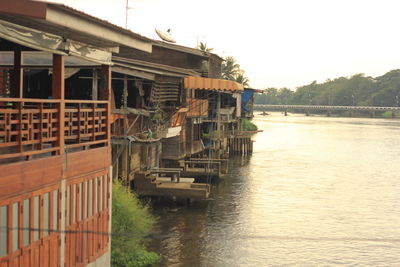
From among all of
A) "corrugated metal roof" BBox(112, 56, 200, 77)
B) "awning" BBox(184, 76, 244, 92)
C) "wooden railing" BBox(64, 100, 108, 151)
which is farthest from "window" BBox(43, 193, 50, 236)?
"awning" BBox(184, 76, 244, 92)

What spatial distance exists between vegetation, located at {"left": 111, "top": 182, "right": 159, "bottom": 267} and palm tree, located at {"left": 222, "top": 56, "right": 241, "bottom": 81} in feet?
217

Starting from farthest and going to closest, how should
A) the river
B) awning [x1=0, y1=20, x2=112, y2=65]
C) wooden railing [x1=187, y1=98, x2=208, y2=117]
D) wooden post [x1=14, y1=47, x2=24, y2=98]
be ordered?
wooden railing [x1=187, y1=98, x2=208, y2=117], the river, wooden post [x1=14, y1=47, x2=24, y2=98], awning [x1=0, y1=20, x2=112, y2=65]

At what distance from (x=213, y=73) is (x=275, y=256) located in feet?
84.9

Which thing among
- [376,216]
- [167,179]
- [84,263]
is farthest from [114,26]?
[376,216]

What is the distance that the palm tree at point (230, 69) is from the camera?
85.2m

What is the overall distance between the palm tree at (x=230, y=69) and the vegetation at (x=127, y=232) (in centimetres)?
6609

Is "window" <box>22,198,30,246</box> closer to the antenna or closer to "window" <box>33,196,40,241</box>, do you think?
"window" <box>33,196,40,241</box>

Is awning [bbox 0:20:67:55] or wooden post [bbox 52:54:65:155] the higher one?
awning [bbox 0:20:67:55]

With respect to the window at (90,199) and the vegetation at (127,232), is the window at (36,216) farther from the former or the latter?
the vegetation at (127,232)

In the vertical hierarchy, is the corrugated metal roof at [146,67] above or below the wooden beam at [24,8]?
above

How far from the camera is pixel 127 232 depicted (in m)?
17.9

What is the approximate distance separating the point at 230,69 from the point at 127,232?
230 ft

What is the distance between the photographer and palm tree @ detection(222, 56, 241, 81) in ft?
279

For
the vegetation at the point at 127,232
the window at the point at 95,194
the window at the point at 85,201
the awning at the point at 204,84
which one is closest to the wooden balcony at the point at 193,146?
the awning at the point at 204,84
